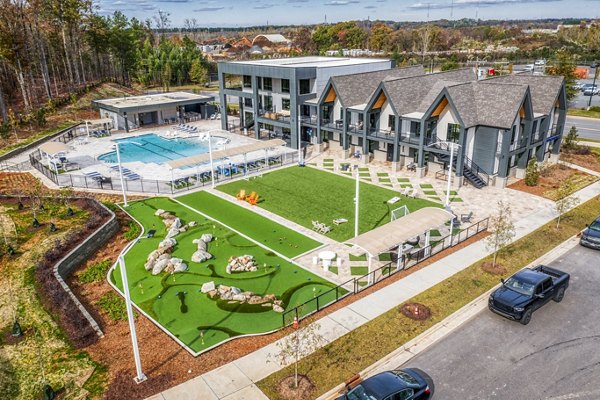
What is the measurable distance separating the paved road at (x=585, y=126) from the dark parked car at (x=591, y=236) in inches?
1371

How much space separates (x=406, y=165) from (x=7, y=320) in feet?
123

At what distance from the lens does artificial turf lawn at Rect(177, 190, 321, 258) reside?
30.6 m

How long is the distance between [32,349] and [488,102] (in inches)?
1573

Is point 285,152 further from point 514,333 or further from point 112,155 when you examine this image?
point 514,333

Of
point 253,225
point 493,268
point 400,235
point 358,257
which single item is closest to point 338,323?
point 400,235

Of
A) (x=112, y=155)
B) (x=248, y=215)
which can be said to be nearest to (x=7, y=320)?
(x=248, y=215)

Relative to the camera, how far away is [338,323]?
21.7 meters

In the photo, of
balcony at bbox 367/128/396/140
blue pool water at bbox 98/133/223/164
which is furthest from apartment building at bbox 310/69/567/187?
blue pool water at bbox 98/133/223/164

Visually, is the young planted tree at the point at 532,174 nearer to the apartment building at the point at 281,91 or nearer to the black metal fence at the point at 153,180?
the apartment building at the point at 281,91

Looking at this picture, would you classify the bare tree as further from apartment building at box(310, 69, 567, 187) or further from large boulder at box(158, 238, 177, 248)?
apartment building at box(310, 69, 567, 187)

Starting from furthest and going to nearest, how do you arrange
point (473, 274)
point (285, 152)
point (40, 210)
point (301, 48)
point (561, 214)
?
point (301, 48), point (285, 152), point (40, 210), point (561, 214), point (473, 274)

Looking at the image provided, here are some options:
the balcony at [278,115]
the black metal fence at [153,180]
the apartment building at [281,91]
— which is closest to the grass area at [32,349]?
the black metal fence at [153,180]

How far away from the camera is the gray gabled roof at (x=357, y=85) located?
50000 mm

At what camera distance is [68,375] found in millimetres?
18172
